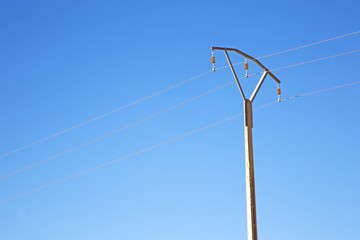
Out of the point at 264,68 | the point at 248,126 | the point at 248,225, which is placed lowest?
the point at 248,225

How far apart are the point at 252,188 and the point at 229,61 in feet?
16.6

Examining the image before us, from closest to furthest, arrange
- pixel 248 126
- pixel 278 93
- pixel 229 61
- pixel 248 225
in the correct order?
pixel 248 225, pixel 248 126, pixel 229 61, pixel 278 93

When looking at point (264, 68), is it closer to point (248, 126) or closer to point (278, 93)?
point (278, 93)

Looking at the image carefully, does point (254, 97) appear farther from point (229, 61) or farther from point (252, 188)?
point (252, 188)

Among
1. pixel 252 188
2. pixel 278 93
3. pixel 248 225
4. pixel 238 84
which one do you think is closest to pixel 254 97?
pixel 238 84

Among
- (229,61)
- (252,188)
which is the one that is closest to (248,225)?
(252,188)

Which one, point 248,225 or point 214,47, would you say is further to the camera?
point 214,47

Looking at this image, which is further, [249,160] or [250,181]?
[249,160]

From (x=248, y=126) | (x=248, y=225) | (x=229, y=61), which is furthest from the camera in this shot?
(x=229, y=61)

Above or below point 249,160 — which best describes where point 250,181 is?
below

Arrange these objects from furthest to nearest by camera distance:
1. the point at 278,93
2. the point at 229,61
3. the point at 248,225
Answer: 1. the point at 278,93
2. the point at 229,61
3. the point at 248,225

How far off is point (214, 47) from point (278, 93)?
3.29 metres

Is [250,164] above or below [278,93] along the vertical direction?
below

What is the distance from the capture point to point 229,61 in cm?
1980
